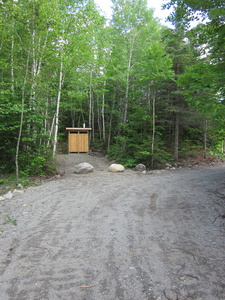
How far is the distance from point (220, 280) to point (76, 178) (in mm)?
6545

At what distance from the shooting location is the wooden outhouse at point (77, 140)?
1504 centimetres

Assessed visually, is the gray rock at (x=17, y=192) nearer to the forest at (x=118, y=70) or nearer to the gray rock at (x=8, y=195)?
the gray rock at (x=8, y=195)

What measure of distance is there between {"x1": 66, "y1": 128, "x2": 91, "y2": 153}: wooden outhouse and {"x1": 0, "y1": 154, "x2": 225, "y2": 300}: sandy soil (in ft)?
31.7

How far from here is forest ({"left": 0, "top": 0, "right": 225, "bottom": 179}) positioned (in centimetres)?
425

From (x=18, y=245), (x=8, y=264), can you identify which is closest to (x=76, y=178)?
(x=18, y=245)

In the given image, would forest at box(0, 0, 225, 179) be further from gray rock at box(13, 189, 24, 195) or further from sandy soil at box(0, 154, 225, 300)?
sandy soil at box(0, 154, 225, 300)

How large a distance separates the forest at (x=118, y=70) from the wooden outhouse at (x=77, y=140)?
1.94 m

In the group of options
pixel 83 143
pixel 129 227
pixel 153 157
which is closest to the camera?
pixel 129 227

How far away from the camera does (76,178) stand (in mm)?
8078

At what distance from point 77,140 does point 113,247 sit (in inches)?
505

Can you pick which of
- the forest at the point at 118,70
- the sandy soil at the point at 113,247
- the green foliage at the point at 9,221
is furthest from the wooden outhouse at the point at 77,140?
the green foliage at the point at 9,221

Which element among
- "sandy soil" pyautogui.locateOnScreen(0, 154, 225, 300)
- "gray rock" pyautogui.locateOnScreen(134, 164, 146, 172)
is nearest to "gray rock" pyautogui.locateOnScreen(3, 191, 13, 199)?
"sandy soil" pyautogui.locateOnScreen(0, 154, 225, 300)

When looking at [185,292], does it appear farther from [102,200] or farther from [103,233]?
[102,200]

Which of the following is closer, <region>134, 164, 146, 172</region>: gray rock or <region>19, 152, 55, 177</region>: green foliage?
<region>19, 152, 55, 177</region>: green foliage
